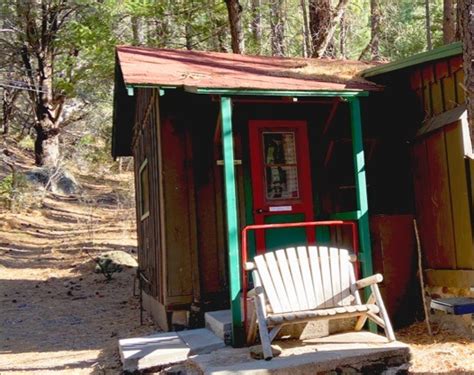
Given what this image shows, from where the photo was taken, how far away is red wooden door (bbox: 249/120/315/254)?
618 cm

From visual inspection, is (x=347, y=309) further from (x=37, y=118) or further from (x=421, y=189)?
(x=37, y=118)

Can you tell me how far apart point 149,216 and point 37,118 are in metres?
13.7

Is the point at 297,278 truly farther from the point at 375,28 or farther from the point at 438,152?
the point at 375,28

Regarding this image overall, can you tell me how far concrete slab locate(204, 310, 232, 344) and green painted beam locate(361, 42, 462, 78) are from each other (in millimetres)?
3191

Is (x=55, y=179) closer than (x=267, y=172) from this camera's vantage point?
No

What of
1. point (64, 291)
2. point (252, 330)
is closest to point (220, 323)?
point (252, 330)

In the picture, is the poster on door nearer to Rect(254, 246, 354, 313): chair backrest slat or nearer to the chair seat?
Rect(254, 246, 354, 313): chair backrest slat

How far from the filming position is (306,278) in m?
4.80

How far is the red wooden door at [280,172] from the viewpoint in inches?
243

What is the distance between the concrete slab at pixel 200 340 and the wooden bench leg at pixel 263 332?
69 cm

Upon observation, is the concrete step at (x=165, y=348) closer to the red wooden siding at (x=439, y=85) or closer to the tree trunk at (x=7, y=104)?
the red wooden siding at (x=439, y=85)

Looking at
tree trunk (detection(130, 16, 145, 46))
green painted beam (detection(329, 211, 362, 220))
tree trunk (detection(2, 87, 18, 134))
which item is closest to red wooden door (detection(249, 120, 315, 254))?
green painted beam (detection(329, 211, 362, 220))

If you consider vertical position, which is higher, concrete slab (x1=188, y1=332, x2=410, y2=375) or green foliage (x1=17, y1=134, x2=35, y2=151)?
green foliage (x1=17, y1=134, x2=35, y2=151)

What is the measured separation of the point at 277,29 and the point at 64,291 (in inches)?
367
